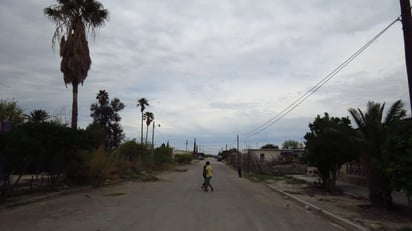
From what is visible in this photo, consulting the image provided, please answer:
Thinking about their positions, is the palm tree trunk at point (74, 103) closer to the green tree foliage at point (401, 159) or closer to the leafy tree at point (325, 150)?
the leafy tree at point (325, 150)

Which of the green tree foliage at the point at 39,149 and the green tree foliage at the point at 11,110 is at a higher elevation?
the green tree foliage at the point at 11,110

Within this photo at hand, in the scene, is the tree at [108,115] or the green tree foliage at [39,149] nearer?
the green tree foliage at [39,149]

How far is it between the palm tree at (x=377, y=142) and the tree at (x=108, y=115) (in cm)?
5847

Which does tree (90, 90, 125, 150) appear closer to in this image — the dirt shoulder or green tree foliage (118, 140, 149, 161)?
green tree foliage (118, 140, 149, 161)

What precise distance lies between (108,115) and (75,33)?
45.9 m

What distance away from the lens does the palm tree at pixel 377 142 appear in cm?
1455

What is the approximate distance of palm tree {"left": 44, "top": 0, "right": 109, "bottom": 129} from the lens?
25969mm

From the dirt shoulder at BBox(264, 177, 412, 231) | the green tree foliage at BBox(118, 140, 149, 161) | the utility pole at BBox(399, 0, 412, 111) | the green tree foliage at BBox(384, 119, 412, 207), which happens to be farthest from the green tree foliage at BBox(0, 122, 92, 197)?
the green tree foliage at BBox(118, 140, 149, 161)

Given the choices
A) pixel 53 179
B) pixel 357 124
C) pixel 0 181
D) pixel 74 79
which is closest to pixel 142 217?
pixel 0 181

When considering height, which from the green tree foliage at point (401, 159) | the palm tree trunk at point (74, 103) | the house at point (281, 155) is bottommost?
the green tree foliage at point (401, 159)

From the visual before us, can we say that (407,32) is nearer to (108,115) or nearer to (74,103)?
(74,103)

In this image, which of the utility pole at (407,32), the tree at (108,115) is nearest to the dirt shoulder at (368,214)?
the utility pole at (407,32)

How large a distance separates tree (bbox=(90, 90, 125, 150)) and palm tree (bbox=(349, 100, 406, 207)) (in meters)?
58.5

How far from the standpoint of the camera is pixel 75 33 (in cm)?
2652
